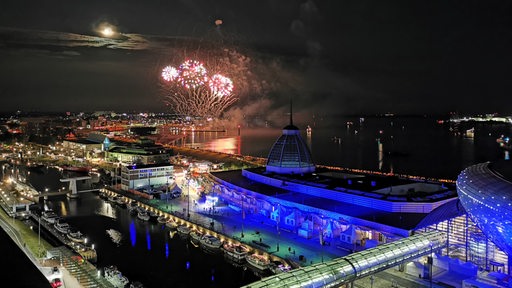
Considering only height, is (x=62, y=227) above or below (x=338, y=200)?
below

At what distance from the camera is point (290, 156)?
39.5 metres

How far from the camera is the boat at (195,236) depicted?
97.4 ft

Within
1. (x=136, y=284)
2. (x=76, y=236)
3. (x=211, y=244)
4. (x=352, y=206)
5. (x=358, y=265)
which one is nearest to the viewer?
(x=358, y=265)

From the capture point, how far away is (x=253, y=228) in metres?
30.8

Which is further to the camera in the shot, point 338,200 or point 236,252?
point 338,200

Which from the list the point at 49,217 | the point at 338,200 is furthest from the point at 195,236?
the point at 49,217

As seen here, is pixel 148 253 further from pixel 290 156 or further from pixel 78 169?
pixel 78 169

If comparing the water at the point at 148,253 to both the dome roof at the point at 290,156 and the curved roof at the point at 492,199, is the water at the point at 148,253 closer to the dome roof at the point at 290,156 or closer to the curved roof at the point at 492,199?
the dome roof at the point at 290,156

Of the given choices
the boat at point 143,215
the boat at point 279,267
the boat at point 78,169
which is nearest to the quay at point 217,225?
the boat at point 279,267

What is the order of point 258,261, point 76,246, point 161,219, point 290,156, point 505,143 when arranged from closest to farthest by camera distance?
1. point 258,261
2. point 76,246
3. point 161,219
4. point 290,156
5. point 505,143

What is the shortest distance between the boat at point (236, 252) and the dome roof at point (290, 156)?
1323cm

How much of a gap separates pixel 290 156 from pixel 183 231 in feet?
42.3

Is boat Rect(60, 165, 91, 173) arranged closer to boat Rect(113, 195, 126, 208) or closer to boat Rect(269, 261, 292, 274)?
boat Rect(113, 195, 126, 208)

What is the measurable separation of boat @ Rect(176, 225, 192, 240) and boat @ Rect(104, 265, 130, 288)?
7945 mm
